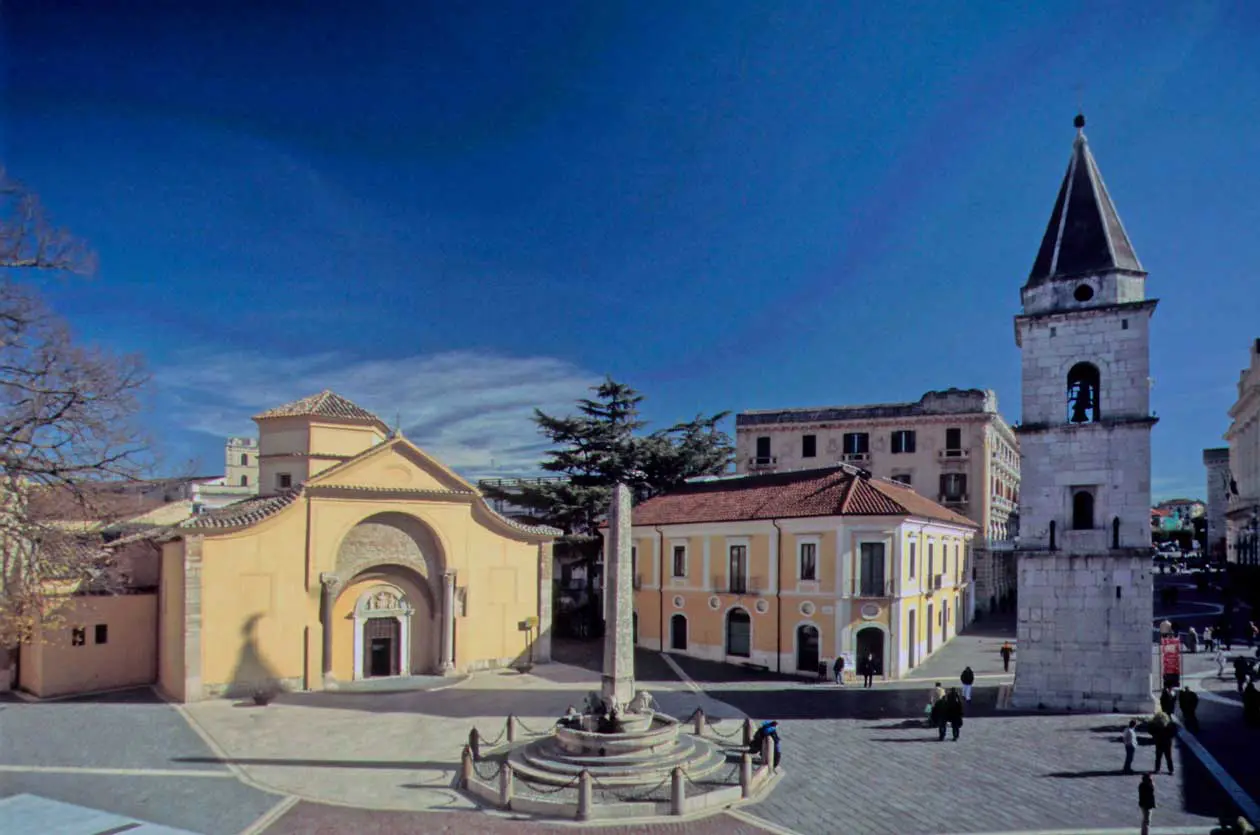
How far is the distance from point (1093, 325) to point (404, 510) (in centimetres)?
2190

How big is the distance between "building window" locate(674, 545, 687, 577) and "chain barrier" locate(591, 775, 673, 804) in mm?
17747

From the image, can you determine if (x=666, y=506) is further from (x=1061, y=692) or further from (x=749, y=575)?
(x=1061, y=692)

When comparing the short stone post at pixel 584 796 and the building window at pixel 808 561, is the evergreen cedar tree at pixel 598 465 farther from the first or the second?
the short stone post at pixel 584 796

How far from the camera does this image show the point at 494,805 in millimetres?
15023

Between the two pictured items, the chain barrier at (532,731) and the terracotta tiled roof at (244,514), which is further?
the terracotta tiled roof at (244,514)

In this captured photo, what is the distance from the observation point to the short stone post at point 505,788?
585 inches

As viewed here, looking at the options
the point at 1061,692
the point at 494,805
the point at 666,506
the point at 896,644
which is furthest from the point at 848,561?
the point at 494,805

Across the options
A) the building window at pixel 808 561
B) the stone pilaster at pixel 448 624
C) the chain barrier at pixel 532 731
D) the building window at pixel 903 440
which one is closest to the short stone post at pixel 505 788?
the chain barrier at pixel 532 731

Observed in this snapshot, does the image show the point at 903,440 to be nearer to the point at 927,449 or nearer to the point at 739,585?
the point at 927,449

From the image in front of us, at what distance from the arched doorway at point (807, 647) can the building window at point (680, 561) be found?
6.11 meters

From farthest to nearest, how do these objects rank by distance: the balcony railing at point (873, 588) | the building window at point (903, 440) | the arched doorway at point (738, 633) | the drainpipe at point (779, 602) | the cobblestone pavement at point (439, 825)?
the building window at point (903, 440)
the arched doorway at point (738, 633)
the drainpipe at point (779, 602)
the balcony railing at point (873, 588)
the cobblestone pavement at point (439, 825)

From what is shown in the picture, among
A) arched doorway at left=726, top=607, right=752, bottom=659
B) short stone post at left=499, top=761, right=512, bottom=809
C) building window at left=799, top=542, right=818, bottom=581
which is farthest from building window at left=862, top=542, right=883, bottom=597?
short stone post at left=499, top=761, right=512, bottom=809

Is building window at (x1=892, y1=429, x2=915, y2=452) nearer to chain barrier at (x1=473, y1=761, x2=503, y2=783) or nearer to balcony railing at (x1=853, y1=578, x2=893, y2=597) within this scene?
balcony railing at (x1=853, y1=578, x2=893, y2=597)

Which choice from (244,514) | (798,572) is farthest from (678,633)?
(244,514)
